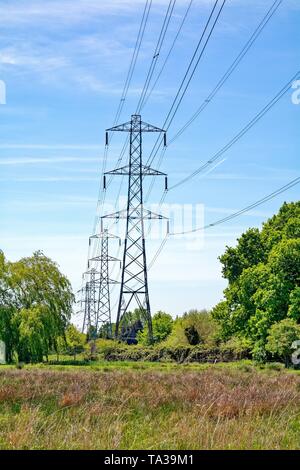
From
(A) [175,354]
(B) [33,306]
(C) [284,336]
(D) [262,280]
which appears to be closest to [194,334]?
(A) [175,354]

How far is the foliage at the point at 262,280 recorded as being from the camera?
167 ft

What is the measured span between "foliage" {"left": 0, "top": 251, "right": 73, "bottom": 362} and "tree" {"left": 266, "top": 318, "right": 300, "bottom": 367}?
714 inches

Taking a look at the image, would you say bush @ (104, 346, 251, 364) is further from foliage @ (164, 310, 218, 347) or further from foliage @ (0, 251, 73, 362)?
foliage @ (0, 251, 73, 362)

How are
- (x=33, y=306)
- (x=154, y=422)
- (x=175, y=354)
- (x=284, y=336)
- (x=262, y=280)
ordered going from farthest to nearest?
(x=33, y=306) < (x=175, y=354) < (x=262, y=280) < (x=284, y=336) < (x=154, y=422)

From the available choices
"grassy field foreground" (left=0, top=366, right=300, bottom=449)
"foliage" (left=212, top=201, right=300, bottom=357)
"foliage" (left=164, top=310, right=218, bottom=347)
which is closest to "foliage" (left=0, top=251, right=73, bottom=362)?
"foliage" (left=164, top=310, right=218, bottom=347)

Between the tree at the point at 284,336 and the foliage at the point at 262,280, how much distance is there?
191 centimetres

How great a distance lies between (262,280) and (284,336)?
24.6 feet

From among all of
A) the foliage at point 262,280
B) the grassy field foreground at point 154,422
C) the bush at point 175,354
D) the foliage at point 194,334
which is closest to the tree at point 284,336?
the foliage at point 262,280

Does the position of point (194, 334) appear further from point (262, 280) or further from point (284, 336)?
point (284, 336)

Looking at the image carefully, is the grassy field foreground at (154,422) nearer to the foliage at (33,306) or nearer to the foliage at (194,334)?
the foliage at (33,306)

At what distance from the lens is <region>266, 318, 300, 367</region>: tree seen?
46.5 metres

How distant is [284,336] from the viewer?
46.8 meters
